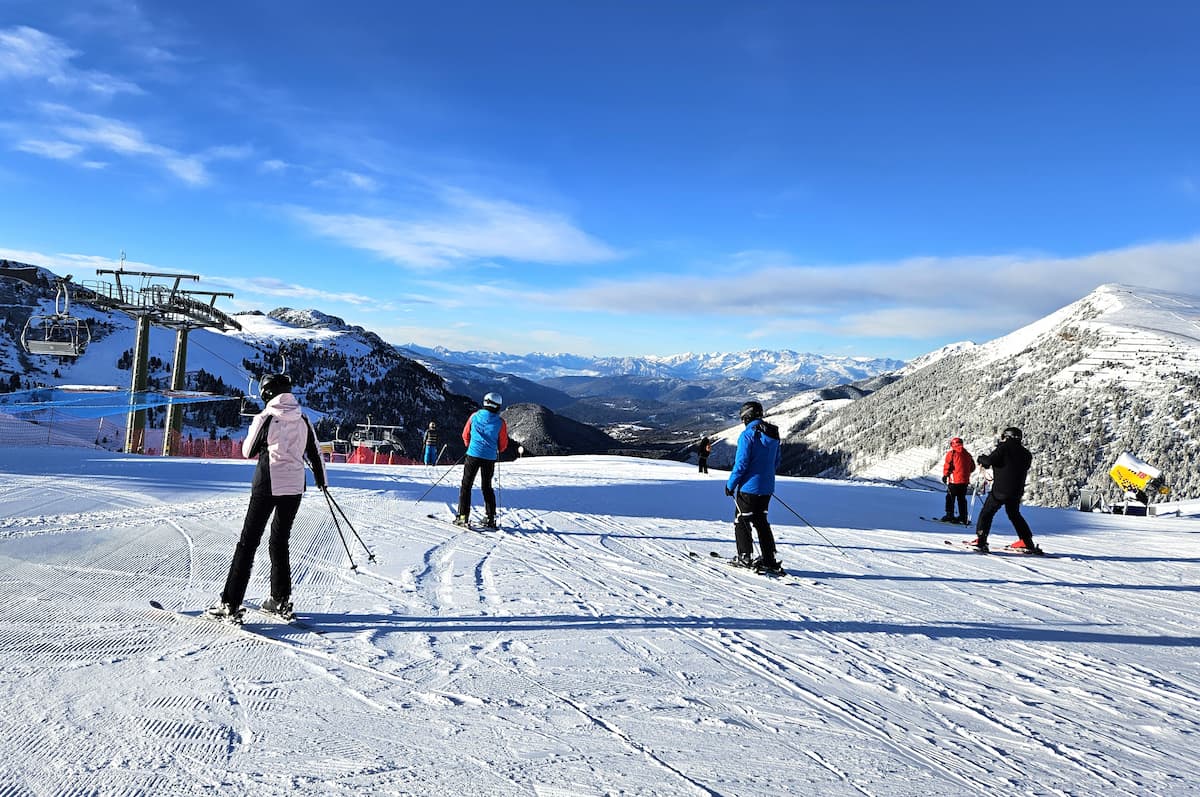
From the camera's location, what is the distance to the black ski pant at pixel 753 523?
776 centimetres

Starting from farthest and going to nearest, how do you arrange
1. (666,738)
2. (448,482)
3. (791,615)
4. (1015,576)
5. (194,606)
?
(448,482) → (1015,576) → (791,615) → (194,606) → (666,738)

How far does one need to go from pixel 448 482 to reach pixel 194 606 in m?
9.82

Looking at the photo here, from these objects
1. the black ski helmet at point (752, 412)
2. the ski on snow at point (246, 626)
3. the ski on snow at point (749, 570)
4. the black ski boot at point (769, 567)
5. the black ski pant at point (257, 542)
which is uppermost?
the black ski helmet at point (752, 412)

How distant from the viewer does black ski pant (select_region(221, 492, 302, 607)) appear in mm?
5066

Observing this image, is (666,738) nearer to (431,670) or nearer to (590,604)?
(431,670)

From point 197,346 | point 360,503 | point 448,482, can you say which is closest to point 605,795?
point 360,503

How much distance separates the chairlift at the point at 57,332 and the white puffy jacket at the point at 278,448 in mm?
18584

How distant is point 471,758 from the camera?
325cm

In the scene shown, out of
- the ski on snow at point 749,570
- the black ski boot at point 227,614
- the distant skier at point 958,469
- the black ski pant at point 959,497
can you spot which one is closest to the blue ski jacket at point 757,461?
the ski on snow at point 749,570

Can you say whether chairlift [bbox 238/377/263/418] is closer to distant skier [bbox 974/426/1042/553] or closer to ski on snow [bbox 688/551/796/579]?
ski on snow [bbox 688/551/796/579]

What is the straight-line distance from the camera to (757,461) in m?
7.71

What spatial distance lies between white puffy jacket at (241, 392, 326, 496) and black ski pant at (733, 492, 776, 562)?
15.5ft

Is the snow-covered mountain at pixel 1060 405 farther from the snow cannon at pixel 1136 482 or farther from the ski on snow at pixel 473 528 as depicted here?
the ski on snow at pixel 473 528

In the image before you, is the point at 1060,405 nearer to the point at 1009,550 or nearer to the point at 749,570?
the point at 1009,550
